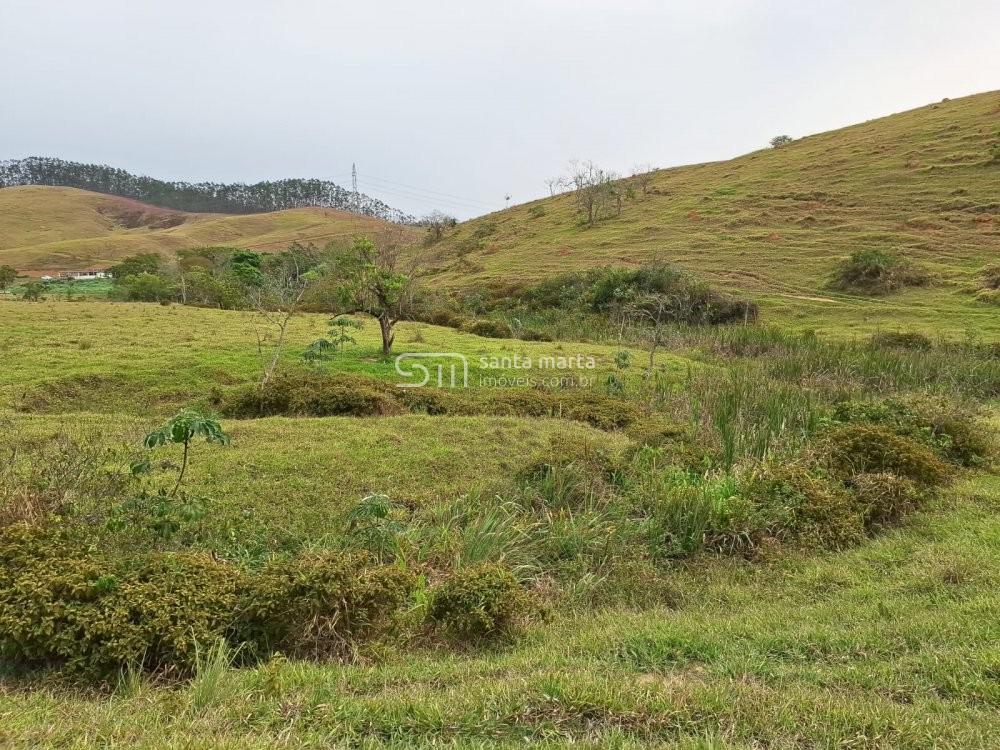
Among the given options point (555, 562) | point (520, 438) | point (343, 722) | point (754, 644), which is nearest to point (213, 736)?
point (343, 722)

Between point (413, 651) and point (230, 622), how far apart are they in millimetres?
1222

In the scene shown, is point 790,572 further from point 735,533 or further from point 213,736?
point 213,736

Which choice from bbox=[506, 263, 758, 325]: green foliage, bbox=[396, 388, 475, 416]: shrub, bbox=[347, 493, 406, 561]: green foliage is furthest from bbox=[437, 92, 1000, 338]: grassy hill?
bbox=[347, 493, 406, 561]: green foliage

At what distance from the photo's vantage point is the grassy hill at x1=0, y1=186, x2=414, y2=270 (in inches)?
2904

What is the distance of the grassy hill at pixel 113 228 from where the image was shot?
73750 millimetres

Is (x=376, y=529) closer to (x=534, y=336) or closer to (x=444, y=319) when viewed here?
(x=534, y=336)

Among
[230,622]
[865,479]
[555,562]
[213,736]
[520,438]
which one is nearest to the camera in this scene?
[213,736]

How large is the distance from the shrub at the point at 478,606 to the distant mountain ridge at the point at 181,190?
12621 cm

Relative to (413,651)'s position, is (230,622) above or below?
above

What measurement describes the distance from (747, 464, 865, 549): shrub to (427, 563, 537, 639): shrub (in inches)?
130

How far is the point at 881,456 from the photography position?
24.5 ft

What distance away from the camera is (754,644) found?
4.02 metres

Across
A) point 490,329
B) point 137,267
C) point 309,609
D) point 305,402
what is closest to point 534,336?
point 490,329

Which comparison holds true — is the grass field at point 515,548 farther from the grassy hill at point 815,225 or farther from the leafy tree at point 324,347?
the grassy hill at point 815,225
